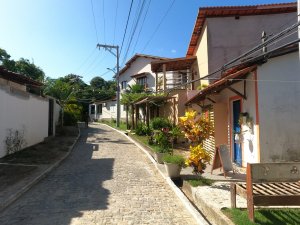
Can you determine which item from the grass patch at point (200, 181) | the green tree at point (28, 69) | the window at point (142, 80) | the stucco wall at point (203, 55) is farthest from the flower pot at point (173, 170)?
the green tree at point (28, 69)

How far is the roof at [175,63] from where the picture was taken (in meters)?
21.8

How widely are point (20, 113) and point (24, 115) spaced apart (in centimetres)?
63

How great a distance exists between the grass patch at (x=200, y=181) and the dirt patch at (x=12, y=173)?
5.01m

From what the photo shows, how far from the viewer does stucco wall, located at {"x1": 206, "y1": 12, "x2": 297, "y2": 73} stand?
746 inches

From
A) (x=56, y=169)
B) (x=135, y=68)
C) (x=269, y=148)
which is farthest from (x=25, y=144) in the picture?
(x=135, y=68)

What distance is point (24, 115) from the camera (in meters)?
14.9

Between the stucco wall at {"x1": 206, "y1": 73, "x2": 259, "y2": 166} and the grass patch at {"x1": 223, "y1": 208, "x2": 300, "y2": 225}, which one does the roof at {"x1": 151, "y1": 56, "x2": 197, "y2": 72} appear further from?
the grass patch at {"x1": 223, "y1": 208, "x2": 300, "y2": 225}

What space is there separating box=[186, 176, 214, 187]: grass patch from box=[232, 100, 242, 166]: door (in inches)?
88.6

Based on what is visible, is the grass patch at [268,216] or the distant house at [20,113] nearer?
the grass patch at [268,216]

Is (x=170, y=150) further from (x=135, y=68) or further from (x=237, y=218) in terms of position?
(x=135, y=68)

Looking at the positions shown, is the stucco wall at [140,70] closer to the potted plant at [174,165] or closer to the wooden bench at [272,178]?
the potted plant at [174,165]

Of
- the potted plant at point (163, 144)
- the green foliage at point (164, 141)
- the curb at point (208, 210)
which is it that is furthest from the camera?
the green foliage at point (164, 141)

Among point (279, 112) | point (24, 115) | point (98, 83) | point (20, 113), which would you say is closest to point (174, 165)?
point (279, 112)

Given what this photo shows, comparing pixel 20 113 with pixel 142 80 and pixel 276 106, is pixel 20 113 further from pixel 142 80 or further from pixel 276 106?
pixel 142 80
